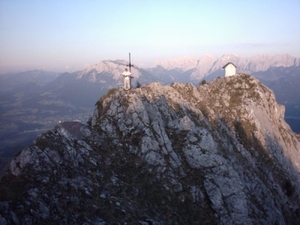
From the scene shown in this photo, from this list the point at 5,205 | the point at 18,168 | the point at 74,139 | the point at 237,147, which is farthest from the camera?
the point at 237,147

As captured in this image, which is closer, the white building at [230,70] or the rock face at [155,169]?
the rock face at [155,169]

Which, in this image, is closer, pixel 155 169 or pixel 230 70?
pixel 155 169

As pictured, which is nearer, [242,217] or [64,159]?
[64,159]

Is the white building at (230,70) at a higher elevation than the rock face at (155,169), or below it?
higher

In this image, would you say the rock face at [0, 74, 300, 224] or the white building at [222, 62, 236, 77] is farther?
the white building at [222, 62, 236, 77]

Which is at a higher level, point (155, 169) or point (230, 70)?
point (230, 70)

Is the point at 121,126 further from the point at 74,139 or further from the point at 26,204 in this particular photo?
the point at 26,204

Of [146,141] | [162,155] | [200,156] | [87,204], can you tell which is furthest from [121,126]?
[87,204]

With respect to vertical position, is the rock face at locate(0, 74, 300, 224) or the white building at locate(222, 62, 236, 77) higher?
the white building at locate(222, 62, 236, 77)
